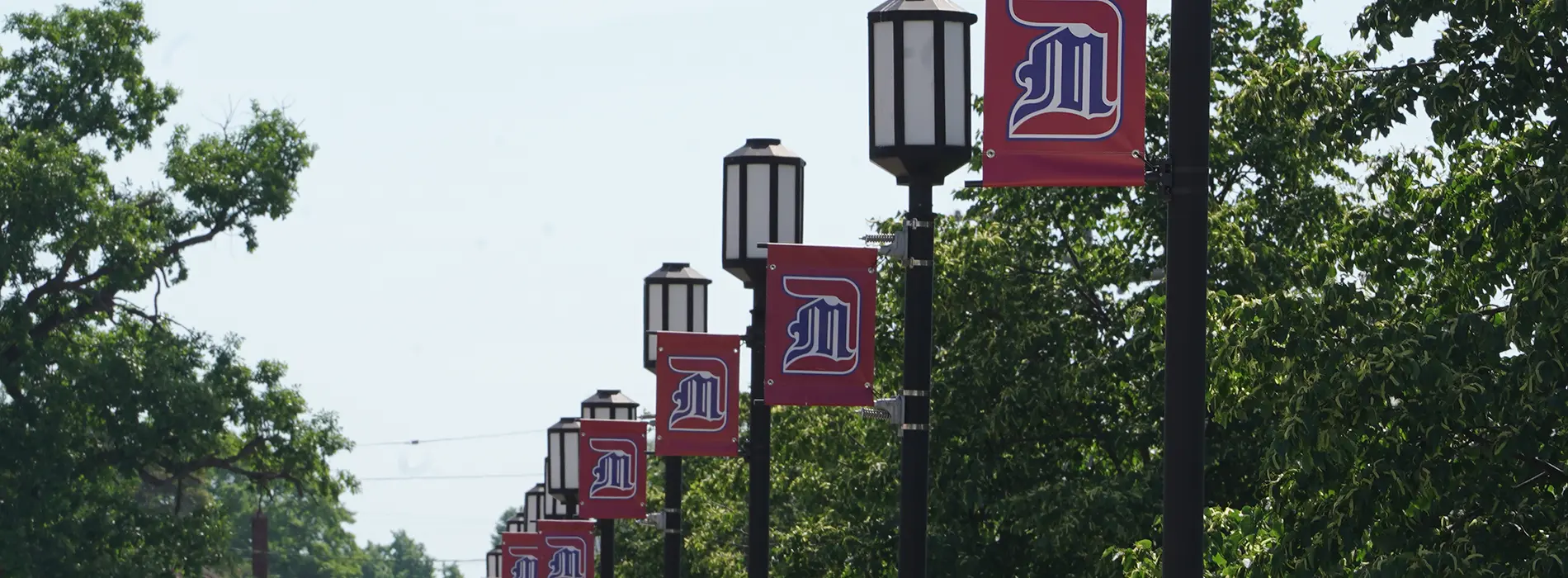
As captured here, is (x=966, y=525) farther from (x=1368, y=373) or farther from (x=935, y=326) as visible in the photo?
(x=1368, y=373)

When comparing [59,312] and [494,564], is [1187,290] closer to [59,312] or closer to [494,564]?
[59,312]

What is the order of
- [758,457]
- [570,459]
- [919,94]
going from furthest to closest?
1. [570,459]
2. [758,457]
3. [919,94]

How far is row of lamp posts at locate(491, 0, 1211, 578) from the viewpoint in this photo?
25.6ft

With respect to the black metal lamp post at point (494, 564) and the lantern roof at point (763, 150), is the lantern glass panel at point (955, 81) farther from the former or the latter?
the black metal lamp post at point (494, 564)

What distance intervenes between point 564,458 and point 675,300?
24.8ft

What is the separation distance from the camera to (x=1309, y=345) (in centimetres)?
1188

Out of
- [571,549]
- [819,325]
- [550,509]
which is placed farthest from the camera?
[550,509]

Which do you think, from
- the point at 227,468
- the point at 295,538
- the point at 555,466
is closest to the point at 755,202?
the point at 555,466

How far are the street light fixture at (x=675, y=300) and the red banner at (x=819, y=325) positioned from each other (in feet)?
25.2

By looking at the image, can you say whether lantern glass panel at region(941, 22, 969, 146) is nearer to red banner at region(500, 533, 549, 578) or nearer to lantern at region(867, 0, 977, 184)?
lantern at region(867, 0, 977, 184)

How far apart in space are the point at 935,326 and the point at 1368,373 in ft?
38.4

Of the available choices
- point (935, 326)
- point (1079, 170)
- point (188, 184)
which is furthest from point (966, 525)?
point (188, 184)

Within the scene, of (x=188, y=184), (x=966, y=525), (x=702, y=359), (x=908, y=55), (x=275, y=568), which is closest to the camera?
(x=908, y=55)

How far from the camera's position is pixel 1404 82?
12.6 meters
